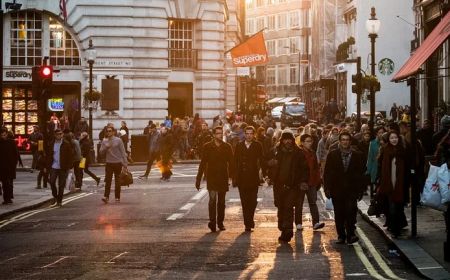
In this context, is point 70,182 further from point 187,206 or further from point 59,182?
point 187,206

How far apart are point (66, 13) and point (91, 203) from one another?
23.3m

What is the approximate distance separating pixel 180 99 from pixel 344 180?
116ft

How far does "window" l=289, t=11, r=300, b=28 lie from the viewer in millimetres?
126312

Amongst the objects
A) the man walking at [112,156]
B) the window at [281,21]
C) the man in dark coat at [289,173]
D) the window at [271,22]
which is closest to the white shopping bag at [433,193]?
the man in dark coat at [289,173]

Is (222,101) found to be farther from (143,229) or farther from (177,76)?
(143,229)

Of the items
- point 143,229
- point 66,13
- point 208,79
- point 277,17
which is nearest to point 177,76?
point 208,79

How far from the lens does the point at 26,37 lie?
48.7 meters

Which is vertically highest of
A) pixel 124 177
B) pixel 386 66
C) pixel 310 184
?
pixel 386 66

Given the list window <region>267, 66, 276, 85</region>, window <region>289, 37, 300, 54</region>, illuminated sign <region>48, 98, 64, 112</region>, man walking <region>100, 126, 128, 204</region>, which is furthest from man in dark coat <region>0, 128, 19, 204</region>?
window <region>267, 66, 276, 85</region>

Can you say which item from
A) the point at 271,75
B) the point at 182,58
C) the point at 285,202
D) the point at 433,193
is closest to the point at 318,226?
the point at 285,202

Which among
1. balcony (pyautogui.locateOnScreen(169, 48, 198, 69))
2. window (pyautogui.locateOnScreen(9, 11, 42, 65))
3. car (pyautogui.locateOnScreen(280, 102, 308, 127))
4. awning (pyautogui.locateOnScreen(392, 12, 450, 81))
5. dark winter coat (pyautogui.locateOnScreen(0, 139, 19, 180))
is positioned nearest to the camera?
awning (pyautogui.locateOnScreen(392, 12, 450, 81))

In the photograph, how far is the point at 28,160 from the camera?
146ft

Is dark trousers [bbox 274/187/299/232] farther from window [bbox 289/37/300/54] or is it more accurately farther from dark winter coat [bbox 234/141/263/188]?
window [bbox 289/37/300/54]

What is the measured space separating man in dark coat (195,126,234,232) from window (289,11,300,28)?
108m
